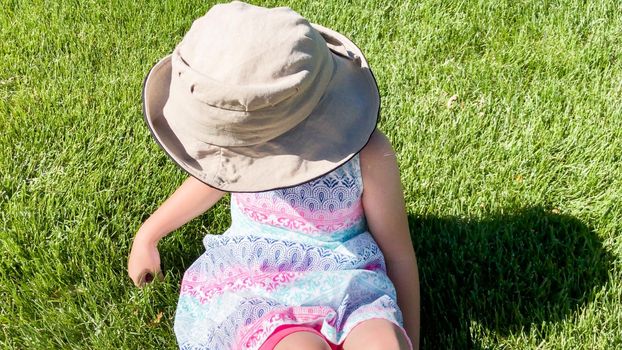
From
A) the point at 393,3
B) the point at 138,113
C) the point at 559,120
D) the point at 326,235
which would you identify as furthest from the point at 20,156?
the point at 559,120

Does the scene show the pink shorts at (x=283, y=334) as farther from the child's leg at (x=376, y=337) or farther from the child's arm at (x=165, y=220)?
the child's arm at (x=165, y=220)

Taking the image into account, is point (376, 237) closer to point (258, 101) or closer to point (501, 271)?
point (501, 271)

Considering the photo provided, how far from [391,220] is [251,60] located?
2.48 feet

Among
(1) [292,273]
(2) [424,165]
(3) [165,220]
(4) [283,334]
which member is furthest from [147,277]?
(2) [424,165]

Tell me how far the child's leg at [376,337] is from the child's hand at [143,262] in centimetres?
87

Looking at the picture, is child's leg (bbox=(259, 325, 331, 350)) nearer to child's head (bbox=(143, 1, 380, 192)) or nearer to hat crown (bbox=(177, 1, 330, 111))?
child's head (bbox=(143, 1, 380, 192))

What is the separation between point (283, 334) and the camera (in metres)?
1.87

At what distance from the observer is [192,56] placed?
1.65 m

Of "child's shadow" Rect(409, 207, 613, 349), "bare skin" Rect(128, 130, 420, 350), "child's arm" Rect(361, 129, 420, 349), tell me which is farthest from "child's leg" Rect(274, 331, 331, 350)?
"child's shadow" Rect(409, 207, 613, 349)

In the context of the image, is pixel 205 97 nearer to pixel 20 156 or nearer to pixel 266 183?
pixel 266 183

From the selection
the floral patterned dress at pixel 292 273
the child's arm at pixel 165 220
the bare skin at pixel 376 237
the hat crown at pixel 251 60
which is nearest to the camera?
the hat crown at pixel 251 60

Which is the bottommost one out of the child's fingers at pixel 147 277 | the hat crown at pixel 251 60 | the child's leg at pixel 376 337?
the child's fingers at pixel 147 277

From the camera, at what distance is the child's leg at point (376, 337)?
1801 millimetres

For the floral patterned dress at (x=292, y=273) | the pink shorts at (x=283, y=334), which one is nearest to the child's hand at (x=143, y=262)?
the floral patterned dress at (x=292, y=273)
